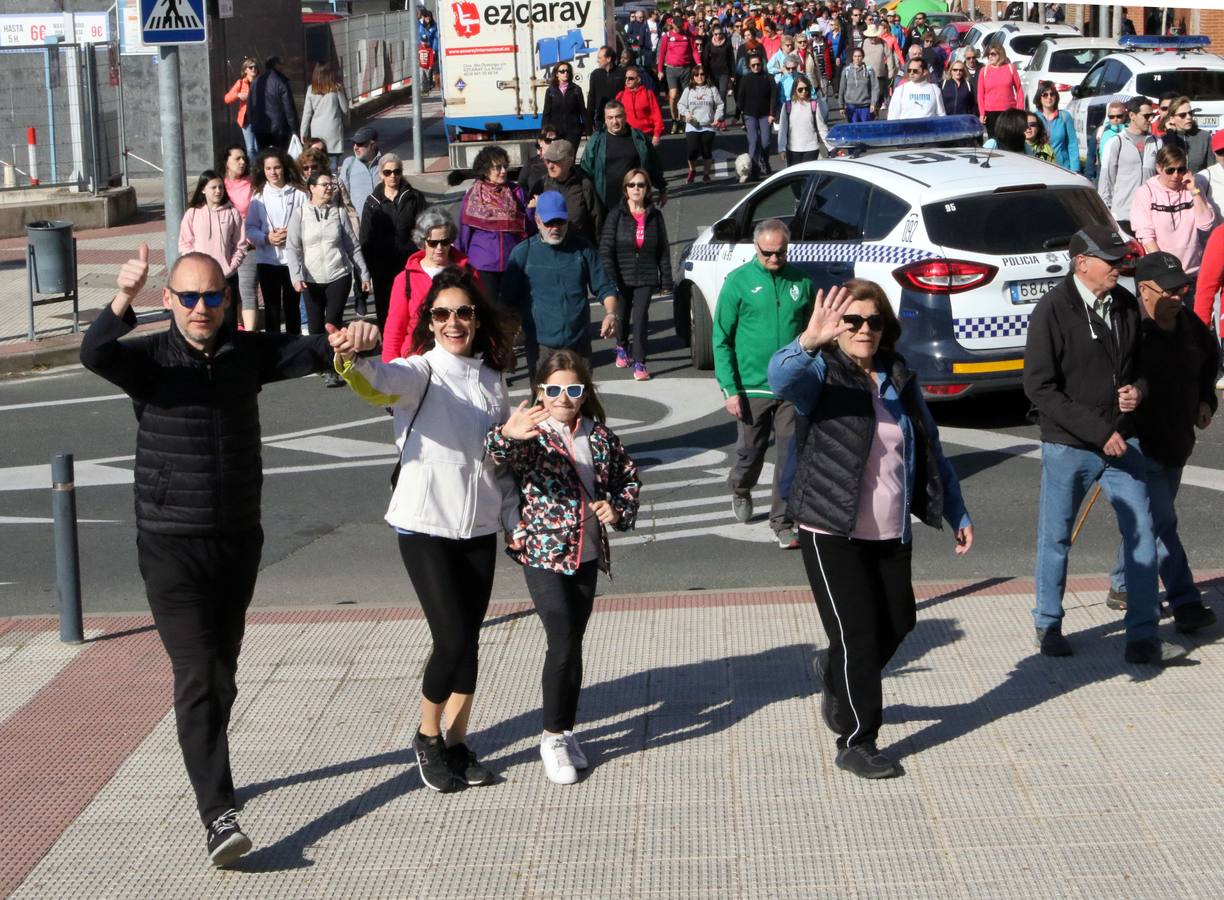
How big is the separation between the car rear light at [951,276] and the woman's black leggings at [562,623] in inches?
231

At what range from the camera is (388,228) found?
13.9 m

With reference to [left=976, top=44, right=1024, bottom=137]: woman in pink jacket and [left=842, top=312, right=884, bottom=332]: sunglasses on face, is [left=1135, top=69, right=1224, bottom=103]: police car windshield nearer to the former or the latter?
[left=976, top=44, right=1024, bottom=137]: woman in pink jacket

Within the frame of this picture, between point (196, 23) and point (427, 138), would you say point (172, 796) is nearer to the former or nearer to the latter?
point (196, 23)

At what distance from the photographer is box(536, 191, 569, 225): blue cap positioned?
34.9ft

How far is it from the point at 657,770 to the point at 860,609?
94 cm

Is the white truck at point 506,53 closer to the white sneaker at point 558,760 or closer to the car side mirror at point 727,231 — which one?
the car side mirror at point 727,231

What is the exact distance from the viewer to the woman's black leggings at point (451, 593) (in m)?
5.77

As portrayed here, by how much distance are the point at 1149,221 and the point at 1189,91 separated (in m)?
12.7

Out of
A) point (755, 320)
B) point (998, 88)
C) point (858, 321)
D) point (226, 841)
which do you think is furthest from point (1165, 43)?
point (226, 841)

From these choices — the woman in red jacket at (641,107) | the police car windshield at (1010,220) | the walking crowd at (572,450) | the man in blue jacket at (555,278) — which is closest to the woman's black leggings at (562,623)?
the walking crowd at (572,450)

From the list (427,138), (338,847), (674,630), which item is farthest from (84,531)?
(427,138)

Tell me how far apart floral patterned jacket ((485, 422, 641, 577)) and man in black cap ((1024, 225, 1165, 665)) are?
2040mm

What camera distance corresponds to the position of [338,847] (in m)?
5.66

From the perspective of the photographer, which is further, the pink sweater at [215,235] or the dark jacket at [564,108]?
the dark jacket at [564,108]
